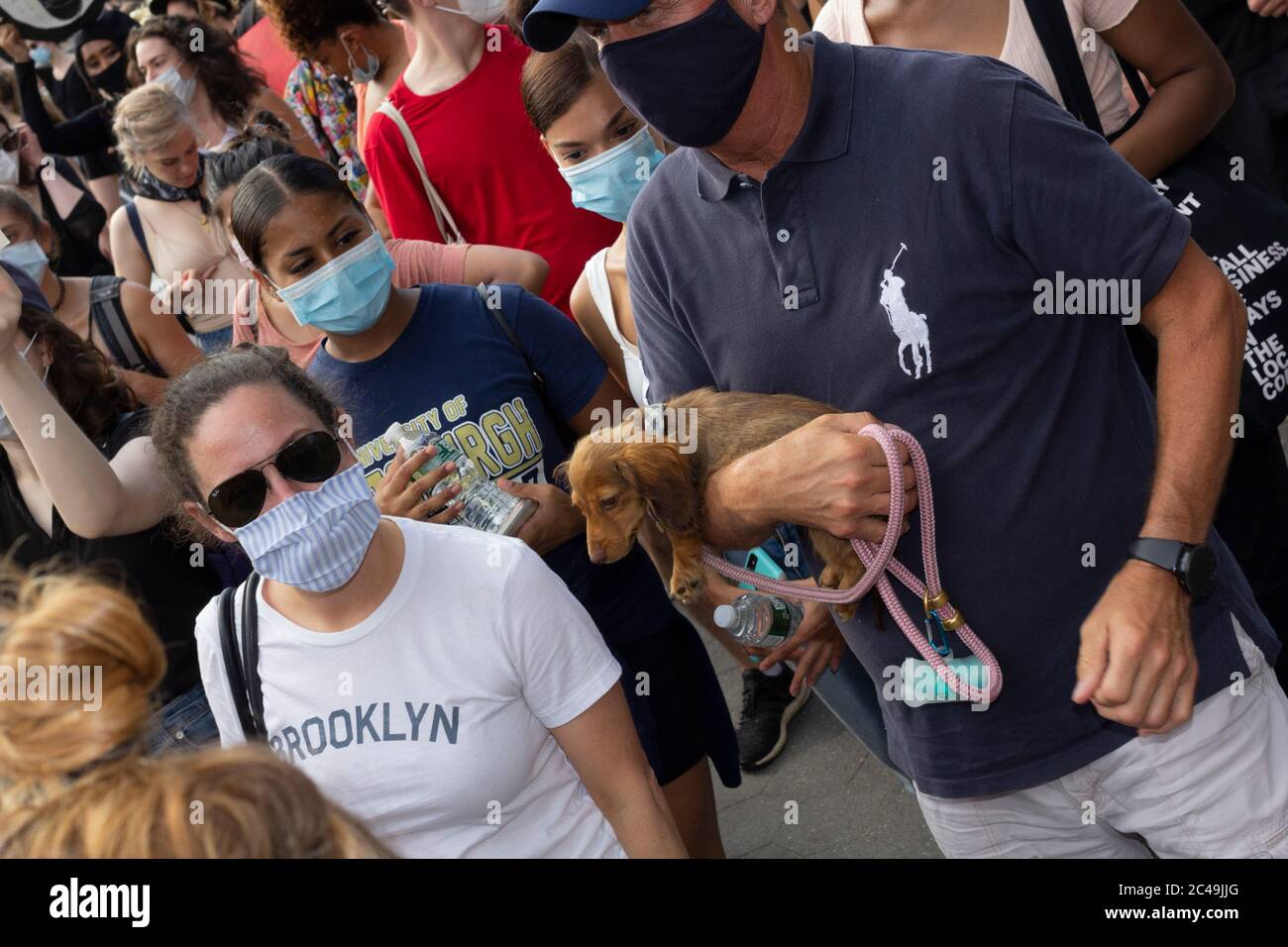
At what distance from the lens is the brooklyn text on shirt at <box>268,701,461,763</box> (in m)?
2.44

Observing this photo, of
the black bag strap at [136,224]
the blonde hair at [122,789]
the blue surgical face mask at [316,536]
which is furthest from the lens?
the black bag strap at [136,224]

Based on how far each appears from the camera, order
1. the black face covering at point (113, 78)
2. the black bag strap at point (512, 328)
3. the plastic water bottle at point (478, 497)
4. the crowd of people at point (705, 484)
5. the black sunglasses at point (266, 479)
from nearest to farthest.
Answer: the crowd of people at point (705, 484)
the black sunglasses at point (266, 479)
the plastic water bottle at point (478, 497)
the black bag strap at point (512, 328)
the black face covering at point (113, 78)

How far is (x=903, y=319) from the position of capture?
2.11 m

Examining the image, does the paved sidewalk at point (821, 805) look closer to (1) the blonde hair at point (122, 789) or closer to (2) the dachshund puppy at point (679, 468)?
(2) the dachshund puppy at point (679, 468)

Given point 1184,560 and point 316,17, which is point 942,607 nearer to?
point 1184,560

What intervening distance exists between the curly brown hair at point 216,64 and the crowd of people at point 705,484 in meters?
2.81

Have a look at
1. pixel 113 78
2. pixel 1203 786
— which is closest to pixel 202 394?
pixel 1203 786

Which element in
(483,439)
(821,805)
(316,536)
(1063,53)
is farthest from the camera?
(821,805)

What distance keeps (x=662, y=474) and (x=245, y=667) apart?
95 cm

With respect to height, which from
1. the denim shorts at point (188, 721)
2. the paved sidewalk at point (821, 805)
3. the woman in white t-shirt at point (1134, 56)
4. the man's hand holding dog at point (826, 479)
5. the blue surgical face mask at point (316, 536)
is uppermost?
the woman in white t-shirt at point (1134, 56)

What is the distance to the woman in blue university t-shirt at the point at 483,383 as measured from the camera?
134 inches

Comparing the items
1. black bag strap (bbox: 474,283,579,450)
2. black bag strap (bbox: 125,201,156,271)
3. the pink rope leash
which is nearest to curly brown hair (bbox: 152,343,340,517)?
black bag strap (bbox: 474,283,579,450)

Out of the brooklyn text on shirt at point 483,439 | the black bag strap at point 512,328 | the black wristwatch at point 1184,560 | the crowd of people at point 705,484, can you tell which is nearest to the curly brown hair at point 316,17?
the crowd of people at point 705,484

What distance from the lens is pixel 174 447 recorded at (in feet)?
9.16
